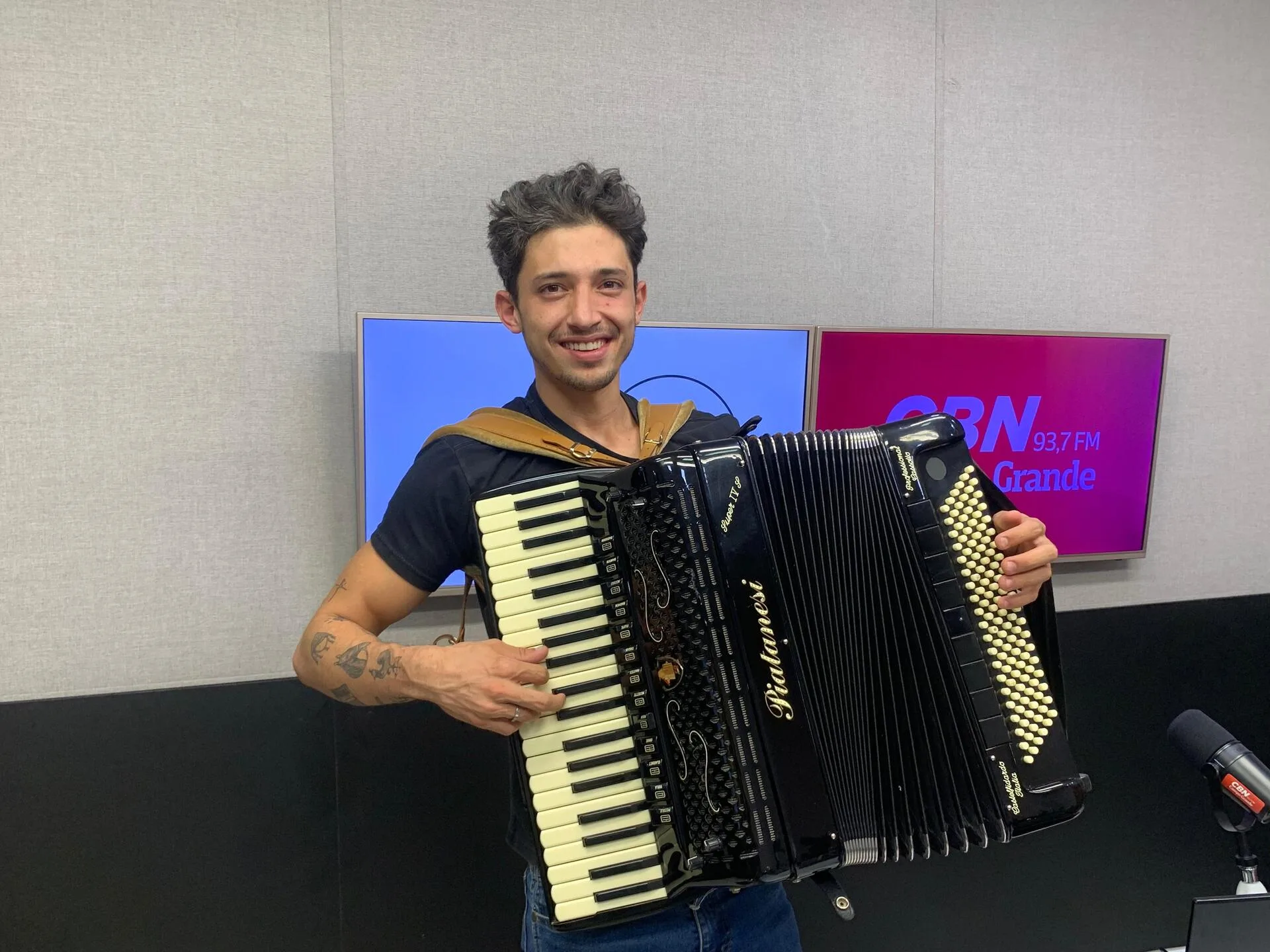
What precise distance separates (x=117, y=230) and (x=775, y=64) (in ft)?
5.37

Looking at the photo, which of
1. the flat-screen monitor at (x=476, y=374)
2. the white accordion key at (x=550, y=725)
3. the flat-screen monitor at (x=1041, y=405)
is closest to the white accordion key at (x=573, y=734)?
the white accordion key at (x=550, y=725)

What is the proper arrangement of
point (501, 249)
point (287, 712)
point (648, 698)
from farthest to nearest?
1. point (287, 712)
2. point (501, 249)
3. point (648, 698)

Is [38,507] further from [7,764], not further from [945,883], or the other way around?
[945,883]

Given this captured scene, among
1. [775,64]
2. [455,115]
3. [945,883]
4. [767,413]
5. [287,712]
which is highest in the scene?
[775,64]

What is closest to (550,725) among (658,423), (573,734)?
(573,734)

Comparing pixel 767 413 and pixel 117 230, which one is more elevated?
pixel 117 230

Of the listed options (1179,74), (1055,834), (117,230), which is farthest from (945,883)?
(117,230)

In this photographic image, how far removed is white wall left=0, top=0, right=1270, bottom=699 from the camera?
2.05 m

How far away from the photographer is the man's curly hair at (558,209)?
135 cm

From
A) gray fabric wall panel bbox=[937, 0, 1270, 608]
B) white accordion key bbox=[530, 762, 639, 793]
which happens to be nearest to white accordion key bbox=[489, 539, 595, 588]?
white accordion key bbox=[530, 762, 639, 793]

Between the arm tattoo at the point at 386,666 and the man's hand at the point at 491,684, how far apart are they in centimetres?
4

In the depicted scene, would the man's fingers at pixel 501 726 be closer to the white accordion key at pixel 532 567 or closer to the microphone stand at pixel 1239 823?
the white accordion key at pixel 532 567

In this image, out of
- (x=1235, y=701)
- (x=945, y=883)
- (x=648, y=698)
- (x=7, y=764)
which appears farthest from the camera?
(x=1235, y=701)

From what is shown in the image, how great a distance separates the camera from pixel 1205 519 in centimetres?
306
